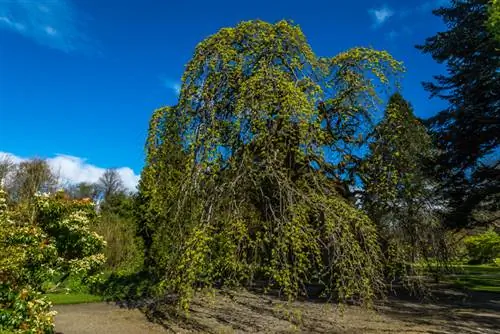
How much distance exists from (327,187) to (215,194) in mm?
2032

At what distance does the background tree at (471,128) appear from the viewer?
10844mm

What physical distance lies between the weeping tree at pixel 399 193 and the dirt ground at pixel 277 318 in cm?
87

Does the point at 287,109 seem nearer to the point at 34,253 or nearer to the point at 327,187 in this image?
the point at 327,187

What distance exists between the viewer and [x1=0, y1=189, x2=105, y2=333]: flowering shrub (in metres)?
4.99

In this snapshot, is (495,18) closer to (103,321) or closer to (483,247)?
(103,321)

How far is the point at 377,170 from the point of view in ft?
26.1

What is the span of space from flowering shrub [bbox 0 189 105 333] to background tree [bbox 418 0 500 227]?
912 centimetres

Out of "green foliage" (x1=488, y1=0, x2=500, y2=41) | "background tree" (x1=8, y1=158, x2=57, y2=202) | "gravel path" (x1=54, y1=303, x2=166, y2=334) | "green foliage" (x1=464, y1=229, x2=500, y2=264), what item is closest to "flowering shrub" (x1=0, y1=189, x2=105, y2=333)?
"gravel path" (x1=54, y1=303, x2=166, y2=334)

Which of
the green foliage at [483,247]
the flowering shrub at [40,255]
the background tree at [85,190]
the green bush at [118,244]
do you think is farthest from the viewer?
the background tree at [85,190]

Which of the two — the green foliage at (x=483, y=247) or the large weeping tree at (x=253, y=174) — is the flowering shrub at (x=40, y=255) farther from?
the green foliage at (x=483, y=247)

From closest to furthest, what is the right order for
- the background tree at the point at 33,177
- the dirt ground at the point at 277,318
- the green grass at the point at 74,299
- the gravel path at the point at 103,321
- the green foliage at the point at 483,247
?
the dirt ground at the point at 277,318
the gravel path at the point at 103,321
the green grass at the point at 74,299
the green foliage at the point at 483,247
the background tree at the point at 33,177

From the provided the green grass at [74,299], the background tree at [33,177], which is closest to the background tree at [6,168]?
the background tree at [33,177]

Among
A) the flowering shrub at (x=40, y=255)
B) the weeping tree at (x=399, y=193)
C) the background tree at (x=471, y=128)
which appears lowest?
the flowering shrub at (x=40, y=255)

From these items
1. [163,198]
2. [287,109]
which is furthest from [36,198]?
[287,109]
